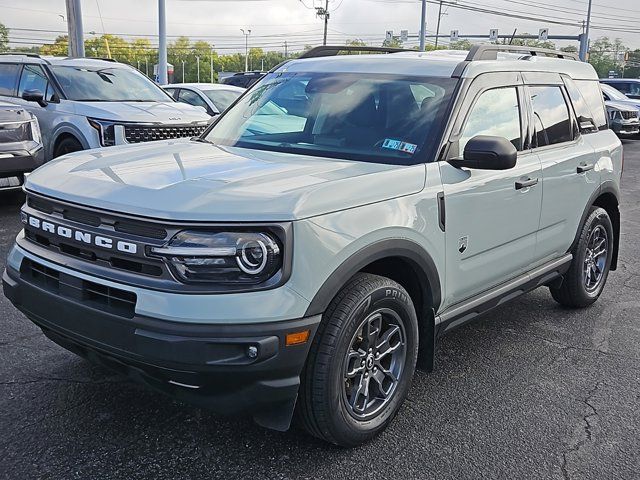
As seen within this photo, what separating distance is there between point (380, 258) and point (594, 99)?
3.19m

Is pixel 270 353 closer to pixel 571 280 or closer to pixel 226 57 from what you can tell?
pixel 571 280

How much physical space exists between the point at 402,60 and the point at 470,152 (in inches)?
38.8

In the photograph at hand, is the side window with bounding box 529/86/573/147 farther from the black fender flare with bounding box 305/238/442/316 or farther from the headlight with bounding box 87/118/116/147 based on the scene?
the headlight with bounding box 87/118/116/147

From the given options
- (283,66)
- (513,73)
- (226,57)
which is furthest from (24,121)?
(226,57)

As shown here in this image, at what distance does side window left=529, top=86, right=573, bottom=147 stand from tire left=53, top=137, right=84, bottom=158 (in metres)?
6.28

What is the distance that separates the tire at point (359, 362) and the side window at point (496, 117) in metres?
1.07

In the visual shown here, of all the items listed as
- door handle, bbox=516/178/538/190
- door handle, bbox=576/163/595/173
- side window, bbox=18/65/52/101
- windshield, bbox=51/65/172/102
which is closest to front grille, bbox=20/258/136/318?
door handle, bbox=516/178/538/190

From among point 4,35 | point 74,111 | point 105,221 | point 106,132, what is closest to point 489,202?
point 105,221

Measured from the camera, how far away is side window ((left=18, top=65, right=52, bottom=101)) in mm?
9492

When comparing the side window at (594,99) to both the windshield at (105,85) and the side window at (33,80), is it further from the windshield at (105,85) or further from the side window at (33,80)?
the side window at (33,80)

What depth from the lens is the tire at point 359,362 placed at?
288 cm

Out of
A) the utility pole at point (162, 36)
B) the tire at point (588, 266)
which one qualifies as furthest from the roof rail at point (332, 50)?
the utility pole at point (162, 36)

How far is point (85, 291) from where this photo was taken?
112 inches

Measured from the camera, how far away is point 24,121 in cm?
→ 805
